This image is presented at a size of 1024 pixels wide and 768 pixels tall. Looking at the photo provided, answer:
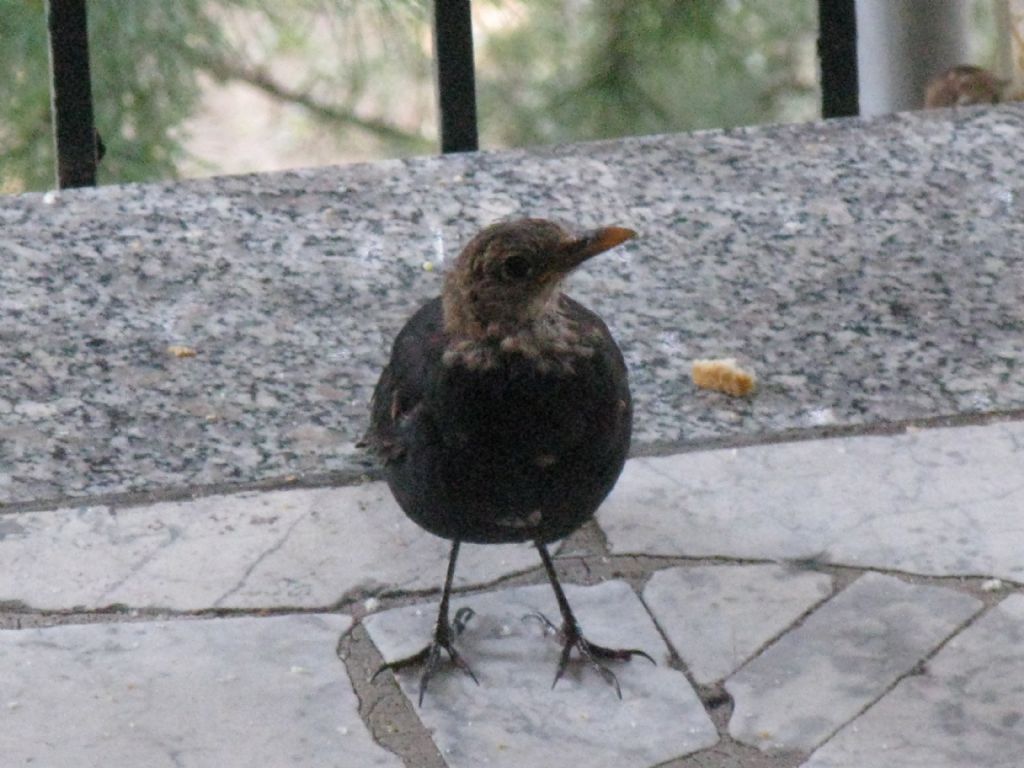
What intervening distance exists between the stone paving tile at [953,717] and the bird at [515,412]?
0.39 m

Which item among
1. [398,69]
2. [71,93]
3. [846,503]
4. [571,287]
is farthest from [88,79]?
[398,69]

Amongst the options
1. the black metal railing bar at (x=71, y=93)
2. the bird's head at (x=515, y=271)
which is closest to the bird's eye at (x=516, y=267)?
the bird's head at (x=515, y=271)

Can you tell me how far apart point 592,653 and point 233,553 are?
69 centimetres

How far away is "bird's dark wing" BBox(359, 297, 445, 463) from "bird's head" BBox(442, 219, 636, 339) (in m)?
0.06

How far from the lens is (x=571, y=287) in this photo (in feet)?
12.9

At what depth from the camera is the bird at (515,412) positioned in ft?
9.05

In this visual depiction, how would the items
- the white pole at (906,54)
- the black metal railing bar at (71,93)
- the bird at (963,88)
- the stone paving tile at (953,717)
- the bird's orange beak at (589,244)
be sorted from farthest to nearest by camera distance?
the white pole at (906,54)
the bird at (963,88)
the black metal railing bar at (71,93)
the bird's orange beak at (589,244)
the stone paving tile at (953,717)

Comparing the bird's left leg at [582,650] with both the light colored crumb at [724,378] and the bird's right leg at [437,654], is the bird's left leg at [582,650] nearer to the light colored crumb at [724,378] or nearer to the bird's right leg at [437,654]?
the bird's right leg at [437,654]

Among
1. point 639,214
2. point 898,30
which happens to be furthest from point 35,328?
point 898,30

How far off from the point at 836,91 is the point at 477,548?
7.00ft

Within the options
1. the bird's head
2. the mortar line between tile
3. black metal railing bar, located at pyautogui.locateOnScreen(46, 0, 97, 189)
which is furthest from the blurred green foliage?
the mortar line between tile

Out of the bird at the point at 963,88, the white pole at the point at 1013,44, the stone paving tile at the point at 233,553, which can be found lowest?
the stone paving tile at the point at 233,553

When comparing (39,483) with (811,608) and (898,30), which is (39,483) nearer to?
(811,608)

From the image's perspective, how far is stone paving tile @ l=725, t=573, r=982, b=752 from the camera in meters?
2.66
